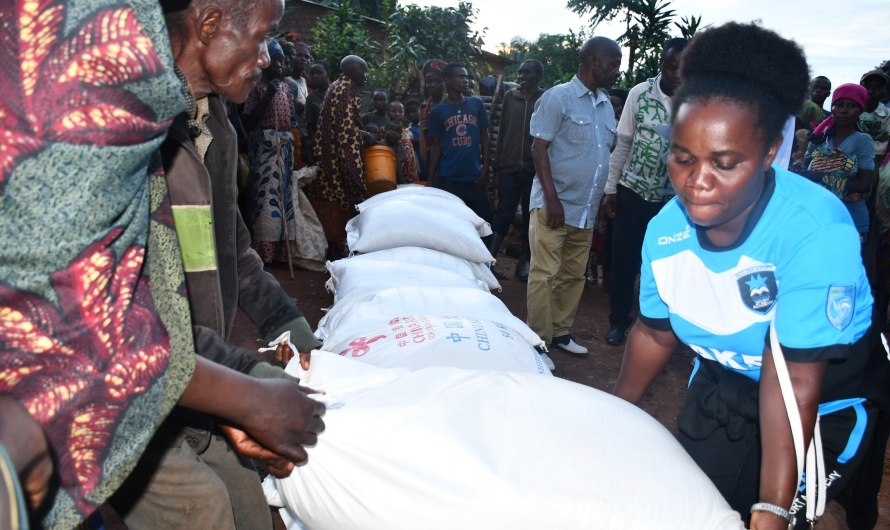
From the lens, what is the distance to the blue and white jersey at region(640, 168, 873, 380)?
1.10 m

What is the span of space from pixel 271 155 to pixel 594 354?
8.15 ft

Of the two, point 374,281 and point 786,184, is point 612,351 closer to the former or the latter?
point 374,281

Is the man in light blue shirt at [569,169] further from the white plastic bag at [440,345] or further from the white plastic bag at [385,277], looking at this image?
the white plastic bag at [440,345]

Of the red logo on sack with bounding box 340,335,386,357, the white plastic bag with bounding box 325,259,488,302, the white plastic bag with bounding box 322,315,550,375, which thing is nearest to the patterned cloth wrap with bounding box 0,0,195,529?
the white plastic bag with bounding box 322,315,550,375

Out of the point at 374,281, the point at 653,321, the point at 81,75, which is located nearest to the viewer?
the point at 81,75

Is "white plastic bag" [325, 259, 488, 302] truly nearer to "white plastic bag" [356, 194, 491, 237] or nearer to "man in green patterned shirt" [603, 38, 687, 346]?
"white plastic bag" [356, 194, 491, 237]

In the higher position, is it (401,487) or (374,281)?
(401,487)

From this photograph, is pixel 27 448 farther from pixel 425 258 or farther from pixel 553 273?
pixel 553 273

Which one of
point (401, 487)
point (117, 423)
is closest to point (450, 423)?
point (401, 487)

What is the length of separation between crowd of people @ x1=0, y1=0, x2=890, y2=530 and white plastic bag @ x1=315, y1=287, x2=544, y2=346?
733 mm

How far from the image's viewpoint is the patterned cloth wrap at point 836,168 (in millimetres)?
4156

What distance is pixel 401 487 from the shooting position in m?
1.09

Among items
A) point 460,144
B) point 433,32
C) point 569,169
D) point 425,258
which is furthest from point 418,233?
point 433,32

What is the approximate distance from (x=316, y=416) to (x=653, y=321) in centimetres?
77
